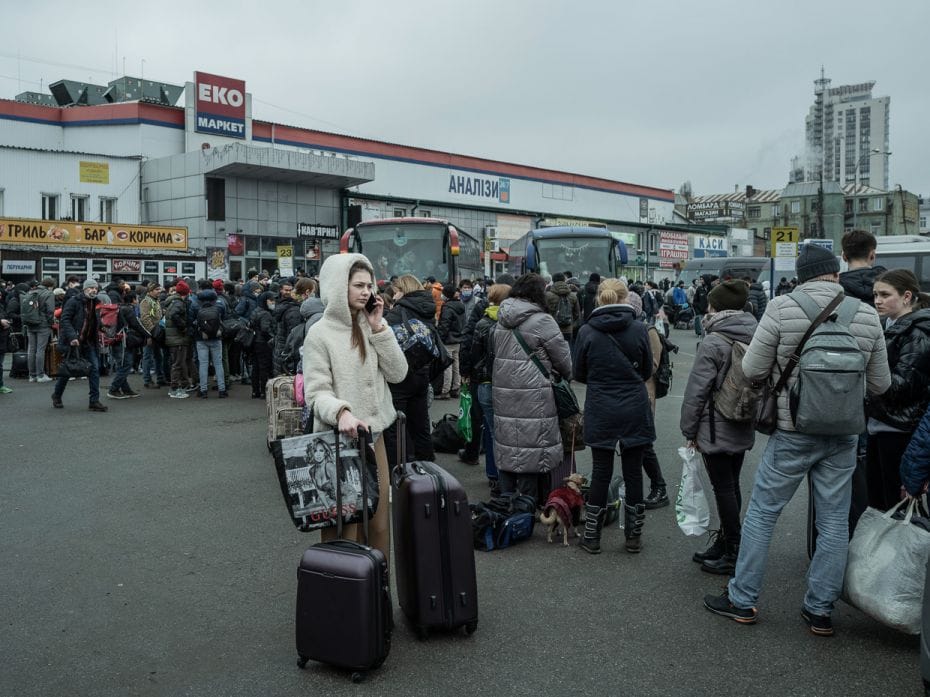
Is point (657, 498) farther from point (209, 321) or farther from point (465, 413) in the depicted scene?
point (209, 321)

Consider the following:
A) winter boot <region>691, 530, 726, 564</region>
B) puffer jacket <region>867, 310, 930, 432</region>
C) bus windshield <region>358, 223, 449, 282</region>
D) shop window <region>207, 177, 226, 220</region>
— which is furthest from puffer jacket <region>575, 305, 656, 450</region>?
shop window <region>207, 177, 226, 220</region>

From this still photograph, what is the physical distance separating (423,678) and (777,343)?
2465 millimetres

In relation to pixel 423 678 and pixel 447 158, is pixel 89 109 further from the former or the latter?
pixel 423 678

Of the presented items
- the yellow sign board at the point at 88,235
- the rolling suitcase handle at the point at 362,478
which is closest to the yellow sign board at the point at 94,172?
the yellow sign board at the point at 88,235

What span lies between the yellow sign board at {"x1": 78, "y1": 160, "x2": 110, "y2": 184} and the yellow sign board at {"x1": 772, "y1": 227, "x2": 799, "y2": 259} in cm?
2736

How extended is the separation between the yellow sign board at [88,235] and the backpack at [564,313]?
19488 millimetres

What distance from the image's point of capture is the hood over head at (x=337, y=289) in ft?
13.9

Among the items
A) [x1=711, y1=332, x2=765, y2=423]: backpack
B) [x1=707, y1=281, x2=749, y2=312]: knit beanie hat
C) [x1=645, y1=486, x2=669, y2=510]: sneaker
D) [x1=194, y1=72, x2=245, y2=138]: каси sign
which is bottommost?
[x1=645, y1=486, x2=669, y2=510]: sneaker

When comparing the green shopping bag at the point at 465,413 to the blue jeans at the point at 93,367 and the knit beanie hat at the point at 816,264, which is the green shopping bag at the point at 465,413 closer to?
the knit beanie hat at the point at 816,264

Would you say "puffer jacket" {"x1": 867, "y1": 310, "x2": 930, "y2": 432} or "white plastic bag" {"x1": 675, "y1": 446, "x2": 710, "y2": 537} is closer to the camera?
"puffer jacket" {"x1": 867, "y1": 310, "x2": 930, "y2": 432}

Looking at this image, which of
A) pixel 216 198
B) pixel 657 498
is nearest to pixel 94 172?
pixel 216 198

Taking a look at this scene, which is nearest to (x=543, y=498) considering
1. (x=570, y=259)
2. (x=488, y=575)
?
(x=488, y=575)

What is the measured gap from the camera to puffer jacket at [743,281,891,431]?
4.21 m

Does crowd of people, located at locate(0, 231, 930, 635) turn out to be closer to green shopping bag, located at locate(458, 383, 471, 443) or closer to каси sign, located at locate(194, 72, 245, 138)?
green shopping bag, located at locate(458, 383, 471, 443)
